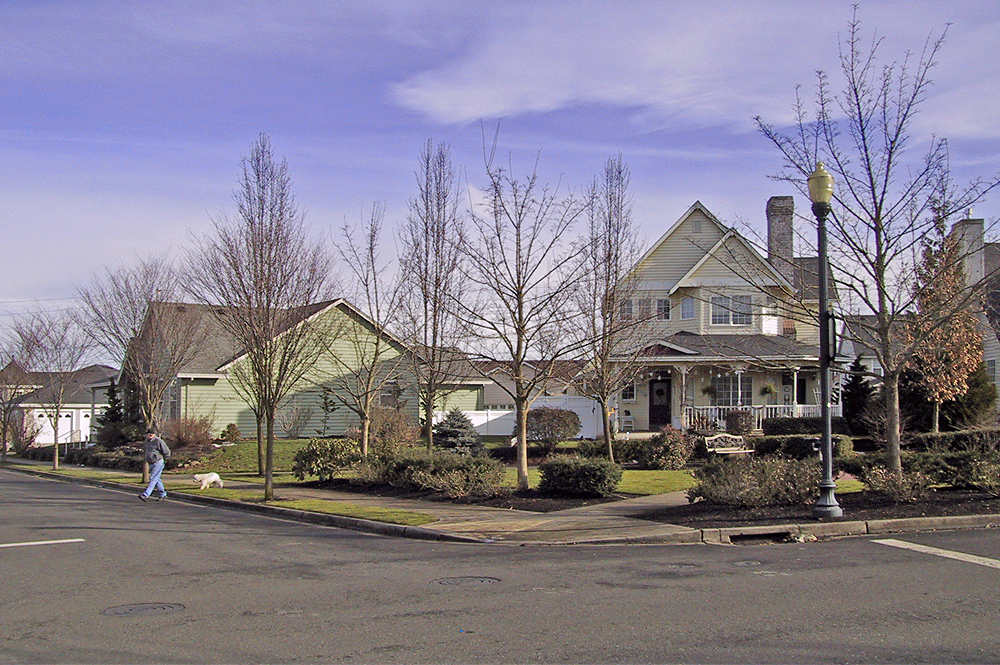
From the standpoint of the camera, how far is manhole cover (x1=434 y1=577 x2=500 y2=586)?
29.1 ft

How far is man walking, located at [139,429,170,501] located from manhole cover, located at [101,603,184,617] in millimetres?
11333

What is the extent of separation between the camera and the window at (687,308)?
35.6 meters

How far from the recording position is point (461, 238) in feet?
54.4

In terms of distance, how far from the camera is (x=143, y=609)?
25.6 ft

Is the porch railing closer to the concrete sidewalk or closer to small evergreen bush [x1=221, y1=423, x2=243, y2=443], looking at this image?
the concrete sidewalk

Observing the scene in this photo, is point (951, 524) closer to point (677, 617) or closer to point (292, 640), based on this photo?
point (677, 617)

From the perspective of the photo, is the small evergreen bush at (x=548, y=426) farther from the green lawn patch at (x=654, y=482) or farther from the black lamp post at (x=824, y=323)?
the black lamp post at (x=824, y=323)

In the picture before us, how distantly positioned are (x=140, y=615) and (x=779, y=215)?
3317cm

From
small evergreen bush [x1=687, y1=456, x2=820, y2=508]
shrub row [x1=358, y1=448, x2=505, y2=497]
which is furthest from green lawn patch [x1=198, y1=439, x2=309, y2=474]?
small evergreen bush [x1=687, y1=456, x2=820, y2=508]

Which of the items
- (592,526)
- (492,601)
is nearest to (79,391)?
(592,526)

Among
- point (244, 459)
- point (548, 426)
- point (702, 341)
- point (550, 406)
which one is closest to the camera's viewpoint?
point (548, 426)

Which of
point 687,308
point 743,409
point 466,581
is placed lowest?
point 466,581

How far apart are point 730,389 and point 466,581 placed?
2698cm

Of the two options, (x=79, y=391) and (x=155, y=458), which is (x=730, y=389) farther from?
(x=79, y=391)
